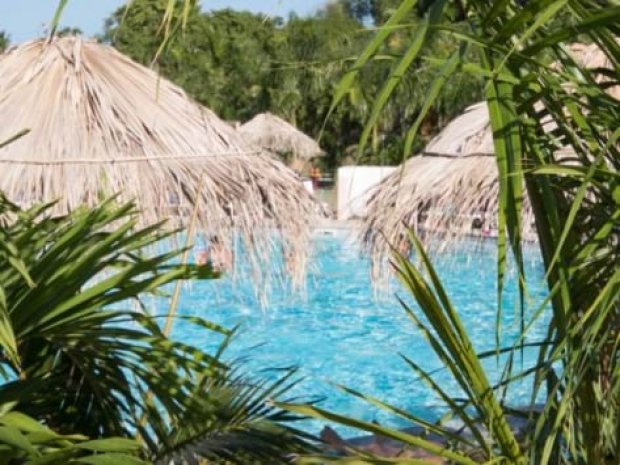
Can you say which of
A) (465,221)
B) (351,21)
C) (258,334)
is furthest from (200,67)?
(465,221)

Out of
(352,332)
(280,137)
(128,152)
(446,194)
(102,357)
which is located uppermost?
(280,137)

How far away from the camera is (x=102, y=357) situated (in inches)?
101

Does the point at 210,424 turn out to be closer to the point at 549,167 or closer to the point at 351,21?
the point at 549,167

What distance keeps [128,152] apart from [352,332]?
7.51 meters

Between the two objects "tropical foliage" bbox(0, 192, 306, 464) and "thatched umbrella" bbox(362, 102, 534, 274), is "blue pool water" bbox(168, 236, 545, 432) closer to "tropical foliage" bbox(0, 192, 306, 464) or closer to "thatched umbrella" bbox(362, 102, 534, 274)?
"thatched umbrella" bbox(362, 102, 534, 274)

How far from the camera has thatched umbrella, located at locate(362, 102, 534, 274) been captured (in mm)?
6129

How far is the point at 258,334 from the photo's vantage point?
12.5 meters

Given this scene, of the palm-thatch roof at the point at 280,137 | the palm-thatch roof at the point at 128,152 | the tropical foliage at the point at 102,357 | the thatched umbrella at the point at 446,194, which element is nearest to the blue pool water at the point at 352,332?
the thatched umbrella at the point at 446,194

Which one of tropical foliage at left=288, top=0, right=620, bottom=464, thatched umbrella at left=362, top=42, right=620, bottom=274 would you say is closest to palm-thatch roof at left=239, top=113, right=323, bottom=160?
thatched umbrella at left=362, top=42, right=620, bottom=274

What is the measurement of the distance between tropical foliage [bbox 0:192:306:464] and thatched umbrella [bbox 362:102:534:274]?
329 cm

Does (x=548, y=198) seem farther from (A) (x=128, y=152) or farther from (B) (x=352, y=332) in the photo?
(B) (x=352, y=332)

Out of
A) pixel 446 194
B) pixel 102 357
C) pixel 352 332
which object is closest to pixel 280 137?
pixel 352 332

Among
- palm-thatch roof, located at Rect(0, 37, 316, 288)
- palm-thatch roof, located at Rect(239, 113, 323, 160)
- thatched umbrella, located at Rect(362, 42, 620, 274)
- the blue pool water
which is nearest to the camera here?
palm-thatch roof, located at Rect(0, 37, 316, 288)

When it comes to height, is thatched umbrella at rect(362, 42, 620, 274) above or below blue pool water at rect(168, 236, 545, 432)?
above
